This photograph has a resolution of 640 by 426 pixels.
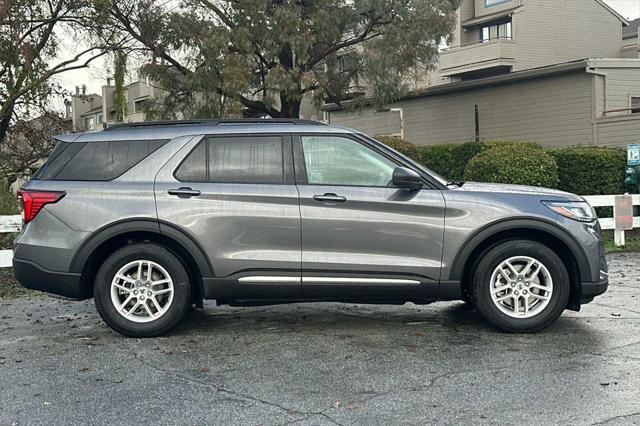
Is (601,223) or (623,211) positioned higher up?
(623,211)

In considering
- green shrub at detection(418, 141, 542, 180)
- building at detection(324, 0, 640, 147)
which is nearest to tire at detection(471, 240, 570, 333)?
green shrub at detection(418, 141, 542, 180)

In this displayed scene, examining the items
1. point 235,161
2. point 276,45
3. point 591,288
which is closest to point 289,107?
point 276,45

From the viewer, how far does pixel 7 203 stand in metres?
11.5

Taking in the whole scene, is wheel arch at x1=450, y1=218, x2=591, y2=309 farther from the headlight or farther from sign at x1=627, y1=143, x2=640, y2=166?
sign at x1=627, y1=143, x2=640, y2=166

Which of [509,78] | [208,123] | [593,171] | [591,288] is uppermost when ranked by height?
[509,78]

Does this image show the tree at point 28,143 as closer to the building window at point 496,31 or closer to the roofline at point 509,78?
the roofline at point 509,78

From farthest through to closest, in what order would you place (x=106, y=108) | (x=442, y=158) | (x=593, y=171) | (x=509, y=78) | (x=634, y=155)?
(x=106, y=108) < (x=509, y=78) < (x=442, y=158) < (x=593, y=171) < (x=634, y=155)

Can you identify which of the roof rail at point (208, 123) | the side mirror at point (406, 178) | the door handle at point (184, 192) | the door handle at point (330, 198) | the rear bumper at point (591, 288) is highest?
the roof rail at point (208, 123)

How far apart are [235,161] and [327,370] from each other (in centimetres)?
209

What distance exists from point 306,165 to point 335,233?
667mm

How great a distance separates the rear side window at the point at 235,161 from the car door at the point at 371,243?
39 centimetres

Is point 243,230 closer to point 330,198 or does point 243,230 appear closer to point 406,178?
point 330,198

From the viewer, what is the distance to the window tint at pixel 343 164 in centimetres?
613

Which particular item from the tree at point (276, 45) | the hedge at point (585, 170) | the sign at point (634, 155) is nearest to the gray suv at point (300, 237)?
the hedge at point (585, 170)
